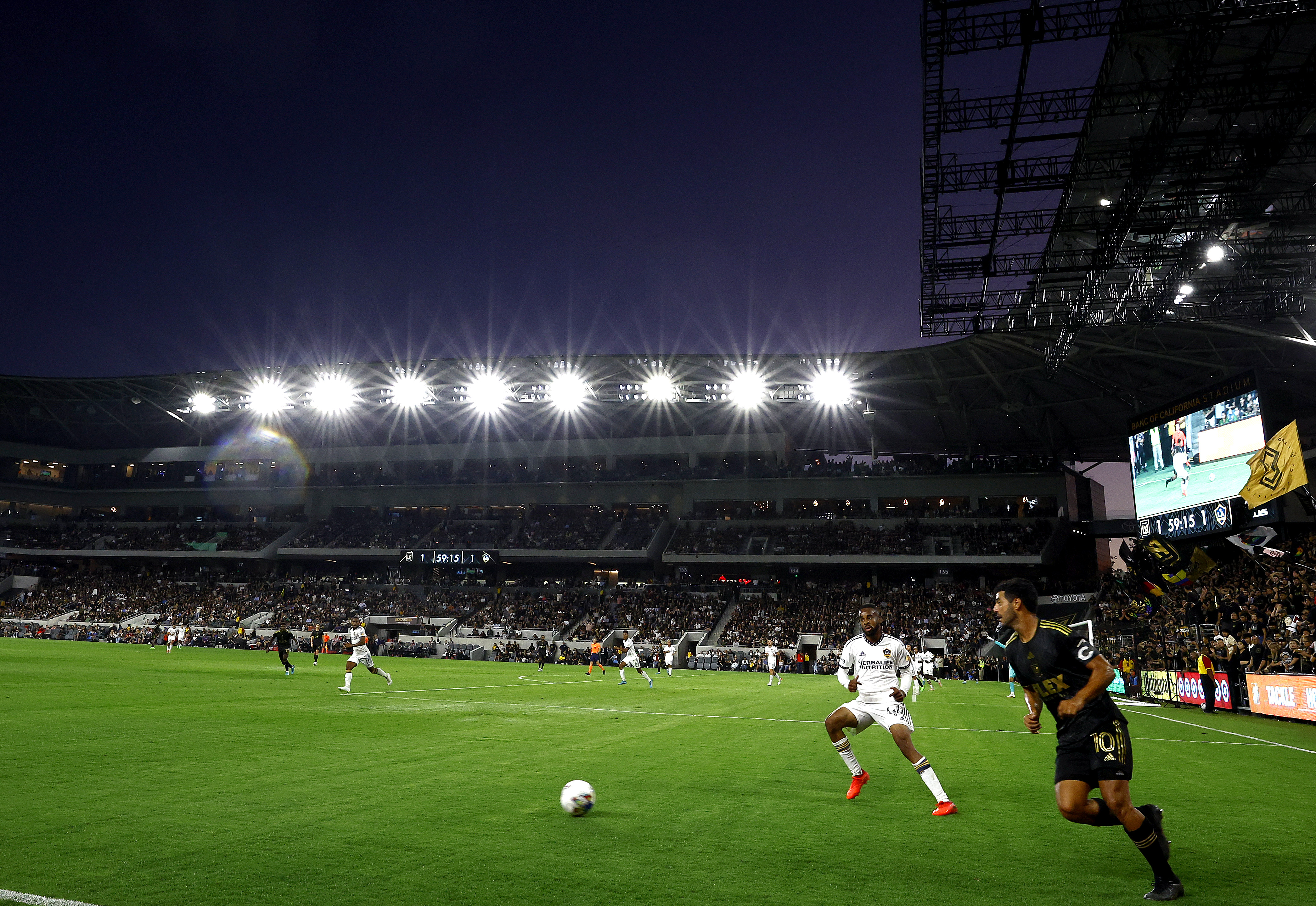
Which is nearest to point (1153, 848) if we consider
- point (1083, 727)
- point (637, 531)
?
point (1083, 727)

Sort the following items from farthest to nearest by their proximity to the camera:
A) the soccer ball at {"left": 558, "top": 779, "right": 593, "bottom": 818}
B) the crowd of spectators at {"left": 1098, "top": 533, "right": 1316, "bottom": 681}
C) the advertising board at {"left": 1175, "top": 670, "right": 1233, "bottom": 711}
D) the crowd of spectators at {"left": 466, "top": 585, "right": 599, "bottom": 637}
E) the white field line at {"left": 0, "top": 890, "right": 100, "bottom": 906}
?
1. the crowd of spectators at {"left": 466, "top": 585, "right": 599, "bottom": 637}
2. the advertising board at {"left": 1175, "top": 670, "right": 1233, "bottom": 711}
3. the crowd of spectators at {"left": 1098, "top": 533, "right": 1316, "bottom": 681}
4. the soccer ball at {"left": 558, "top": 779, "right": 593, "bottom": 818}
5. the white field line at {"left": 0, "top": 890, "right": 100, "bottom": 906}

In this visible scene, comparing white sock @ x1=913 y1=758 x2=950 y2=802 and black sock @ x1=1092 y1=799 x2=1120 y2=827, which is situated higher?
black sock @ x1=1092 y1=799 x2=1120 y2=827

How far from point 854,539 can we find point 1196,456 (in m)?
32.4

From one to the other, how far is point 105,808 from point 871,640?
8302 millimetres

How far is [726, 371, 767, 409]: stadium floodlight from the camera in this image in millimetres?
48000

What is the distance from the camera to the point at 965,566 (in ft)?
189

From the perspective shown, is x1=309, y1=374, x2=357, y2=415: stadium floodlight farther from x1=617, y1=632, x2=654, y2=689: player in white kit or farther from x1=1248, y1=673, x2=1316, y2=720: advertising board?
x1=1248, y1=673, x2=1316, y2=720: advertising board

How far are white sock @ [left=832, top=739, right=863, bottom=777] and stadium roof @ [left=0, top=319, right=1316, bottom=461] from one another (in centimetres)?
2263

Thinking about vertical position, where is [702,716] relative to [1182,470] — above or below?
below

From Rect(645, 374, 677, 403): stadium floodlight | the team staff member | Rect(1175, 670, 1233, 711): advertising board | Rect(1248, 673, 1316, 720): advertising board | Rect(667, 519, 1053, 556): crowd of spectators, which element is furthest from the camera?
Rect(667, 519, 1053, 556): crowd of spectators

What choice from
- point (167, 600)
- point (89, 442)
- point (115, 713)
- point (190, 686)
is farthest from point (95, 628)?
point (115, 713)

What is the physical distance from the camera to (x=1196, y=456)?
88.6 ft

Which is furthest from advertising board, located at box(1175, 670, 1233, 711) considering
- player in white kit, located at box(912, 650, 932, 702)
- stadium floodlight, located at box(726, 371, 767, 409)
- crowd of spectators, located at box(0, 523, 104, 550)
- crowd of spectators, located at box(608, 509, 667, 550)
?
crowd of spectators, located at box(0, 523, 104, 550)

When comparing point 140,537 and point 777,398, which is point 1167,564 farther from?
point 140,537
